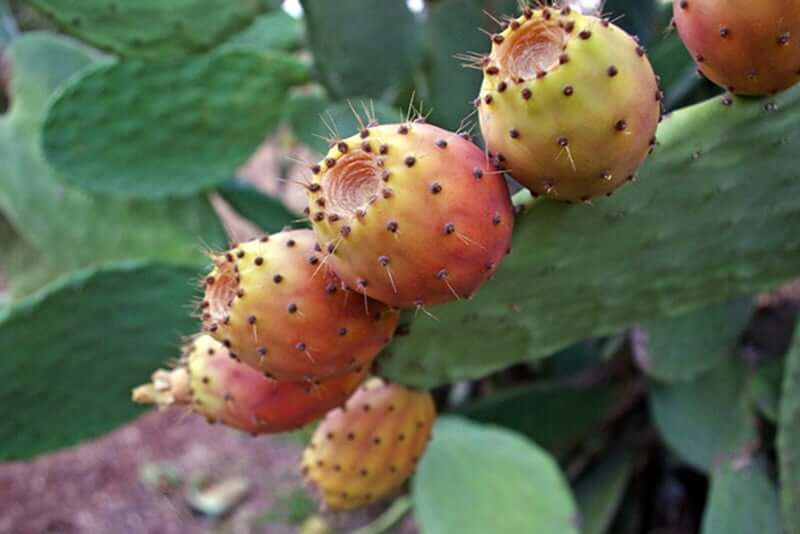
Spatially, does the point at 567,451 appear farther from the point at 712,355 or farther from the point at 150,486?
the point at 150,486

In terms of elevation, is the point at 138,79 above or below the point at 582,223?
below

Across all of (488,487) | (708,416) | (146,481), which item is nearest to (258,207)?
(488,487)

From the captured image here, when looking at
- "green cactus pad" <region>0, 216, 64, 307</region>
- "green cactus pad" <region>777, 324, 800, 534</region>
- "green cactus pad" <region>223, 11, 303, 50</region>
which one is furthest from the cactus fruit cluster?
"green cactus pad" <region>0, 216, 64, 307</region>

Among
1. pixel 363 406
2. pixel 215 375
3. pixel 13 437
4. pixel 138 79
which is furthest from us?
pixel 138 79

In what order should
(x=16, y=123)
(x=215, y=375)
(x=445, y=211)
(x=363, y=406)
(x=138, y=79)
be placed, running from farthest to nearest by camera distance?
1. (x=16, y=123)
2. (x=138, y=79)
3. (x=363, y=406)
4. (x=215, y=375)
5. (x=445, y=211)

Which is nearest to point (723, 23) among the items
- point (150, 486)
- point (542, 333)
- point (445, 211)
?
point (445, 211)

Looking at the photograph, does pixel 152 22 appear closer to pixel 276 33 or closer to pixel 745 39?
pixel 276 33

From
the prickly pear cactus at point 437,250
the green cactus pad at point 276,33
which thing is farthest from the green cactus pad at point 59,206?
the green cactus pad at point 276,33

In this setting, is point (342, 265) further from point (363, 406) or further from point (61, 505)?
point (61, 505)

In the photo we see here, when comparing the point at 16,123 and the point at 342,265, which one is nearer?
the point at 342,265

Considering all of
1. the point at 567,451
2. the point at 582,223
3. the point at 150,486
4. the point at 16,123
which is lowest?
the point at 150,486
